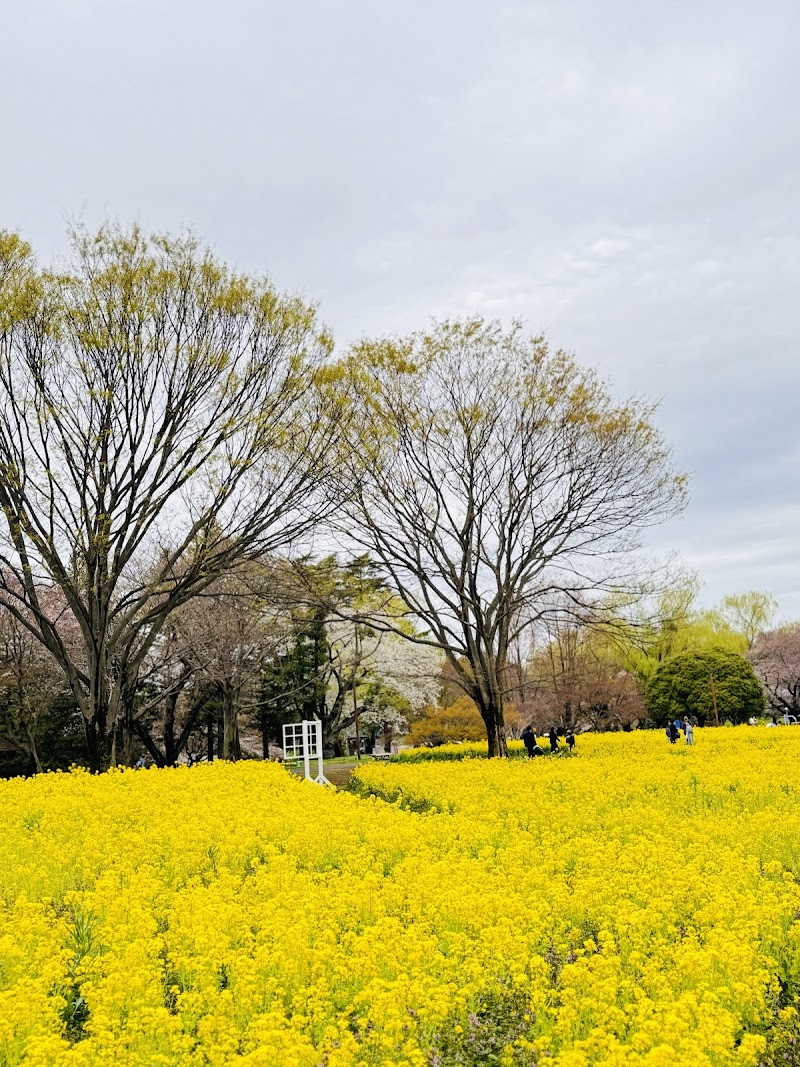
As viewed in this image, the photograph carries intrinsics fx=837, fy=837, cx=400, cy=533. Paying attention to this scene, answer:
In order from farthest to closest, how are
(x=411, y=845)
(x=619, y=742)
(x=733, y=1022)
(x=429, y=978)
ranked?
(x=619, y=742)
(x=411, y=845)
(x=429, y=978)
(x=733, y=1022)

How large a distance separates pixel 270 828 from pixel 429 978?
4.46m

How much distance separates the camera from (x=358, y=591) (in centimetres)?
1978

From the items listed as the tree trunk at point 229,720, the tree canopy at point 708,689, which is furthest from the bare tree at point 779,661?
the tree trunk at point 229,720

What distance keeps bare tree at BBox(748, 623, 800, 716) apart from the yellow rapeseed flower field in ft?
158

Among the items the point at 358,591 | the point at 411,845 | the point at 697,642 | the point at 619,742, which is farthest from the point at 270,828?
the point at 697,642

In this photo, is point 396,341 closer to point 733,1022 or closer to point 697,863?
point 697,863

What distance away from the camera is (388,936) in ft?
15.7

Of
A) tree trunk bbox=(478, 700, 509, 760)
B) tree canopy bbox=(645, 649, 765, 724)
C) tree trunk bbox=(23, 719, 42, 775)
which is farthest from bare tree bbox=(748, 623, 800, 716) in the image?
tree trunk bbox=(23, 719, 42, 775)

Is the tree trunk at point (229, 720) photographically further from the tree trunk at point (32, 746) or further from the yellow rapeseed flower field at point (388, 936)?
the yellow rapeseed flower field at point (388, 936)

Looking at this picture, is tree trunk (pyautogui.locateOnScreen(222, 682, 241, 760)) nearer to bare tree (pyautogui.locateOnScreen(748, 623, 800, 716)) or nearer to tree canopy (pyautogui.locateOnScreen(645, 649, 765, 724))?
tree canopy (pyautogui.locateOnScreen(645, 649, 765, 724))

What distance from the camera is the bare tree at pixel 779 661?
53656mm

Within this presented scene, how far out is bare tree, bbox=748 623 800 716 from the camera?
53656 mm

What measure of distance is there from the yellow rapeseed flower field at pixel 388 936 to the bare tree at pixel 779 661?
4814 cm

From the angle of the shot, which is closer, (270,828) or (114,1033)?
(114,1033)
